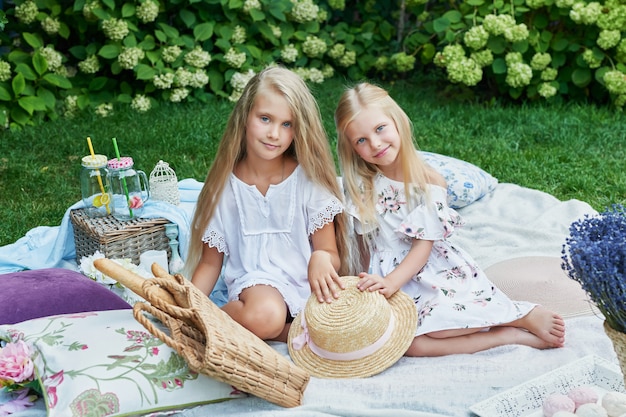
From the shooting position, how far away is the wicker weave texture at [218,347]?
2.40 metres

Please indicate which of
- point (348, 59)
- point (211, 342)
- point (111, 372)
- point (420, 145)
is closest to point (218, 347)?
point (211, 342)

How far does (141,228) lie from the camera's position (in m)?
3.54

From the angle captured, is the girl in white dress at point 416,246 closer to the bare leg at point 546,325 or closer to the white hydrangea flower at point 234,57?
the bare leg at point 546,325

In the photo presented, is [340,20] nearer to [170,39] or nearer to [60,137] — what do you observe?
[170,39]

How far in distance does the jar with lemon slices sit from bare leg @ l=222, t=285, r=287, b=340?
90cm

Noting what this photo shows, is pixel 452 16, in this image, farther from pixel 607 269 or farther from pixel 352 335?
pixel 607 269

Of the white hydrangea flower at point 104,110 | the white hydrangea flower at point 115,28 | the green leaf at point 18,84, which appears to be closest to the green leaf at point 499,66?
the white hydrangea flower at point 115,28

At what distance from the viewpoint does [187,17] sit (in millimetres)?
6109

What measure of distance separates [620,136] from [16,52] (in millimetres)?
4167

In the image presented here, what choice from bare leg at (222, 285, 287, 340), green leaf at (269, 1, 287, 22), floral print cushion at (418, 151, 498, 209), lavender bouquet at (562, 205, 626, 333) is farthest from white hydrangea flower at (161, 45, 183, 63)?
lavender bouquet at (562, 205, 626, 333)

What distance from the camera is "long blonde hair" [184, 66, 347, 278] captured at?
308cm

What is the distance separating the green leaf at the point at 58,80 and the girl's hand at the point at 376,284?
3.72m

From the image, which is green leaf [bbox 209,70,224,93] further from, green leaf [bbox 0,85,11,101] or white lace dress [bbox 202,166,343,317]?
white lace dress [bbox 202,166,343,317]

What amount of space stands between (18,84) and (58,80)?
0.95ft
